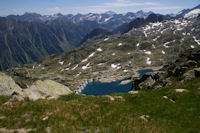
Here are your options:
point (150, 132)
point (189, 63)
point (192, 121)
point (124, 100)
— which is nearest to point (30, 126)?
point (150, 132)

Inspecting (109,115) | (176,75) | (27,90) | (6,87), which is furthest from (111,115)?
(6,87)

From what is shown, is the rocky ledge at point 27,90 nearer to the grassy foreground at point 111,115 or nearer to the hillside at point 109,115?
the hillside at point 109,115

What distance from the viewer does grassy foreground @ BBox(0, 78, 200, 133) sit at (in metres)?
20.8

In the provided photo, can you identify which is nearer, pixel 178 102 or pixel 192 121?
pixel 192 121

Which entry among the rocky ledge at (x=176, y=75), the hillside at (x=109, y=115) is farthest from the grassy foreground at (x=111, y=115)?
the rocky ledge at (x=176, y=75)

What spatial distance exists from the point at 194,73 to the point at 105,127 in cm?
3133

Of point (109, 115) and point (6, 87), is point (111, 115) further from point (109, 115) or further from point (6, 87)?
point (6, 87)

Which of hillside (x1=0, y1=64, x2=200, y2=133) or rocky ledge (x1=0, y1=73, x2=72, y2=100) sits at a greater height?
hillside (x1=0, y1=64, x2=200, y2=133)

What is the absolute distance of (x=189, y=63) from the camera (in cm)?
5559

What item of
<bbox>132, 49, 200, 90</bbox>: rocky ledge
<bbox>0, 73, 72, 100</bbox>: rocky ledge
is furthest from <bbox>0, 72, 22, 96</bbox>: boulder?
<bbox>132, 49, 200, 90</bbox>: rocky ledge

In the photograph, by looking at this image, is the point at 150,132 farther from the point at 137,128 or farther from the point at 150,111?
the point at 150,111

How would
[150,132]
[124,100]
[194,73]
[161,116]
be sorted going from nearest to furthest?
[150,132], [161,116], [124,100], [194,73]

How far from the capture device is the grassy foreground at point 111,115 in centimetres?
2082

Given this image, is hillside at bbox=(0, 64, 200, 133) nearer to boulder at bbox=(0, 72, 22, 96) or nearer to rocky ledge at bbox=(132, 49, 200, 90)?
rocky ledge at bbox=(132, 49, 200, 90)
